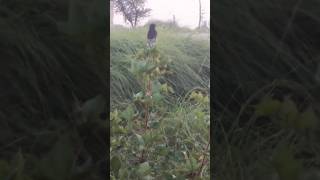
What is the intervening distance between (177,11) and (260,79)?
1259 mm

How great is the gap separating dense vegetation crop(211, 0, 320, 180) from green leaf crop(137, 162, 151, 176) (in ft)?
2.71

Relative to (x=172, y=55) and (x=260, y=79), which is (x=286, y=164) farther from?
(x=172, y=55)

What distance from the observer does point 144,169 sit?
157 cm

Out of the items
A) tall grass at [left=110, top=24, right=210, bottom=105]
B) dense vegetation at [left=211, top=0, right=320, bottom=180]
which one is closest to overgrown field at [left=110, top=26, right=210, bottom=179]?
tall grass at [left=110, top=24, right=210, bottom=105]

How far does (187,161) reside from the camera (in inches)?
67.1

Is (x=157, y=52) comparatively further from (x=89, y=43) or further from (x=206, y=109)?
(x=89, y=43)

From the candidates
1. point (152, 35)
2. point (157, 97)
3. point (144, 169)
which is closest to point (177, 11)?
point (152, 35)

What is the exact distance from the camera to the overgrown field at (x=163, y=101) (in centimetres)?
Result: 171

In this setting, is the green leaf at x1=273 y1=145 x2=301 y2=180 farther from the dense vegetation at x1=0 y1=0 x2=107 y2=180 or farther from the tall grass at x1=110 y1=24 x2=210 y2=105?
the tall grass at x1=110 y1=24 x2=210 y2=105

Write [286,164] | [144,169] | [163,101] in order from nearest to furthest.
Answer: [286,164] → [144,169] → [163,101]

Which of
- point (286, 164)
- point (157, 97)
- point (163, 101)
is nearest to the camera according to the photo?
point (286, 164)

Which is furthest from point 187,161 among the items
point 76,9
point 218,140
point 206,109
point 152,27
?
point 76,9

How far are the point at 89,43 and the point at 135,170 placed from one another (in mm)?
881

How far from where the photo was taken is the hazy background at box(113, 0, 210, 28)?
1.87 m
